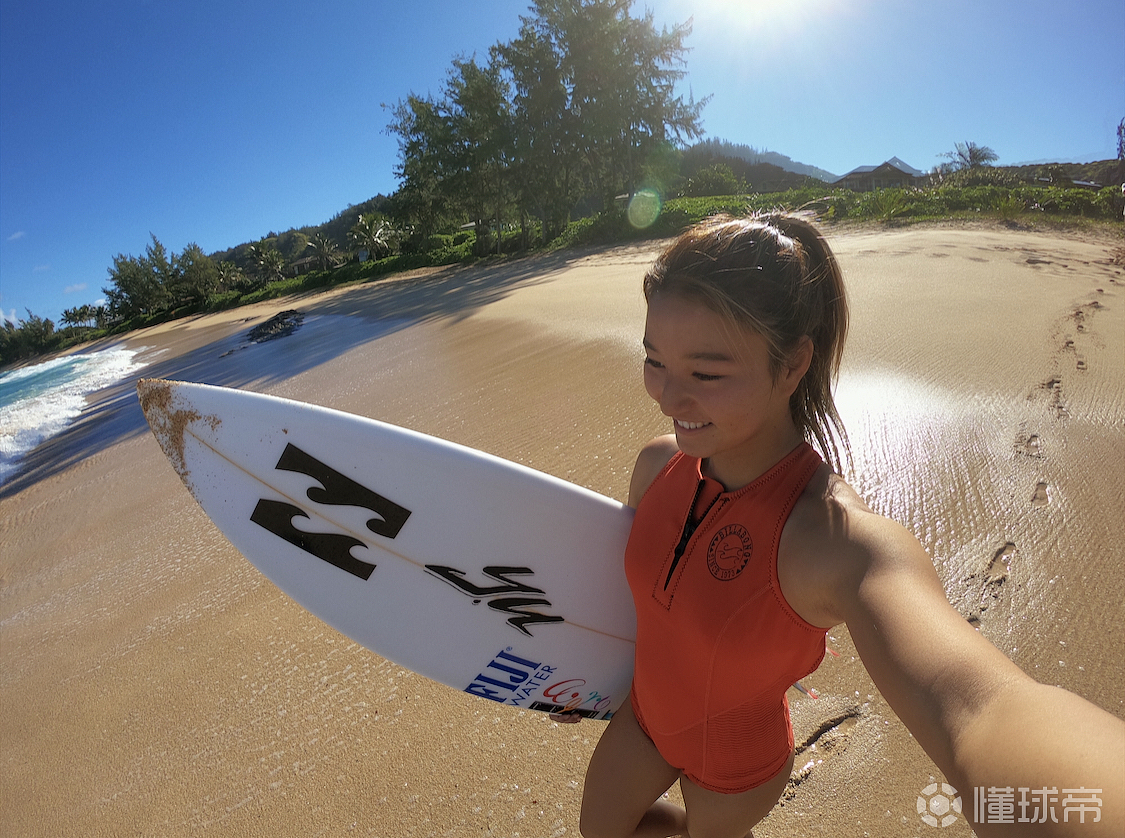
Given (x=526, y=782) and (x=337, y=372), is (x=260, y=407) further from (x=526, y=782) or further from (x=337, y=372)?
(x=337, y=372)

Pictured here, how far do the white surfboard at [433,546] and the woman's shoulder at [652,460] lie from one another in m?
0.21

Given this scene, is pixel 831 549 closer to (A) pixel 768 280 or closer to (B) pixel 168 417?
(A) pixel 768 280

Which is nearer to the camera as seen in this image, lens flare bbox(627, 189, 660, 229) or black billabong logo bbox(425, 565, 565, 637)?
black billabong logo bbox(425, 565, 565, 637)

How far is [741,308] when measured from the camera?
974mm

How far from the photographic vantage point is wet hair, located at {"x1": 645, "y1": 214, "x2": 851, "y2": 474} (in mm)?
991

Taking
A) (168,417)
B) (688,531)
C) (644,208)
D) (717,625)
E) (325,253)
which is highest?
(325,253)

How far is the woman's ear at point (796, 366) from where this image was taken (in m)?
1.04

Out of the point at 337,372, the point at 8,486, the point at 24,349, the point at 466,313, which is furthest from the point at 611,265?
the point at 24,349

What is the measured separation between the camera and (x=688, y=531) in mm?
1144

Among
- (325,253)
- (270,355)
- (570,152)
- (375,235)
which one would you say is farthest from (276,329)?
(325,253)

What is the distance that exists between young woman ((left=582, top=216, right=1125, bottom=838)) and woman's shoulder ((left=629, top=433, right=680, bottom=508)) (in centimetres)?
12

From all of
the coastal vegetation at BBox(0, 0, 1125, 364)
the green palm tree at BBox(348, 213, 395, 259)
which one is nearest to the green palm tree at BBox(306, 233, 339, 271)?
the green palm tree at BBox(348, 213, 395, 259)

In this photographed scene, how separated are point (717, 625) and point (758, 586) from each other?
4.4 inches

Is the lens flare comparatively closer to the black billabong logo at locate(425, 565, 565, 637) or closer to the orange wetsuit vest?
the black billabong logo at locate(425, 565, 565, 637)
